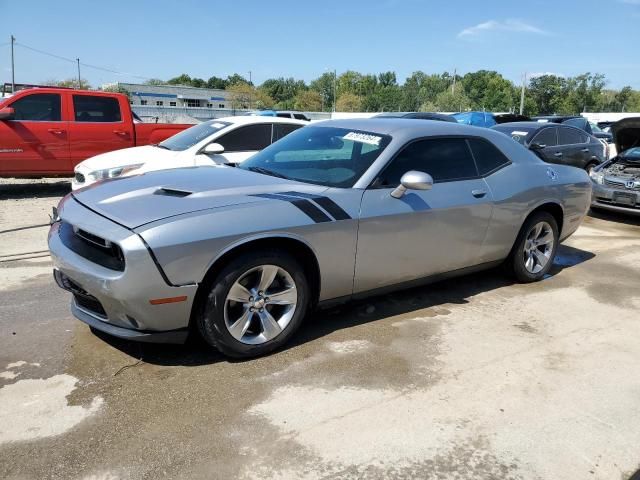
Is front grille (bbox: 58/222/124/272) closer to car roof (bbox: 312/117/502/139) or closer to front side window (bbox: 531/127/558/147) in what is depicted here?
car roof (bbox: 312/117/502/139)

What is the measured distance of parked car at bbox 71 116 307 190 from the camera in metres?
6.96

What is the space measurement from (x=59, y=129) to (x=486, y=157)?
755 centimetres

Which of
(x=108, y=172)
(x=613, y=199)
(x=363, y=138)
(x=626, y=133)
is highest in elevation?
(x=626, y=133)

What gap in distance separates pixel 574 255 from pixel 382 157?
3.90 meters

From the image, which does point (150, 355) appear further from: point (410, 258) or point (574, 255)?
point (574, 255)

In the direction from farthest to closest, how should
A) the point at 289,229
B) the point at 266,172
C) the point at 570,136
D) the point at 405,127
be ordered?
1. the point at 570,136
2. the point at 405,127
3. the point at 266,172
4. the point at 289,229

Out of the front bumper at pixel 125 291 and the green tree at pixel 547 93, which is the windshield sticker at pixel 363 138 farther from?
the green tree at pixel 547 93

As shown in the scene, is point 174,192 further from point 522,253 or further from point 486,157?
point 522,253

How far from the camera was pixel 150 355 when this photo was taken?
3.41 meters

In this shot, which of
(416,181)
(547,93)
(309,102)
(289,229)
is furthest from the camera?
(309,102)

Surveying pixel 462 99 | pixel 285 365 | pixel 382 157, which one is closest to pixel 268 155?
pixel 382 157

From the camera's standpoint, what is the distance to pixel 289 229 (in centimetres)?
330

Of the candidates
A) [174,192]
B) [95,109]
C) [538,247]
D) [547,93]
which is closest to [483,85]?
[547,93]

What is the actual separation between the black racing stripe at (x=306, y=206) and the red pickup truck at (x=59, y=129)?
708cm
